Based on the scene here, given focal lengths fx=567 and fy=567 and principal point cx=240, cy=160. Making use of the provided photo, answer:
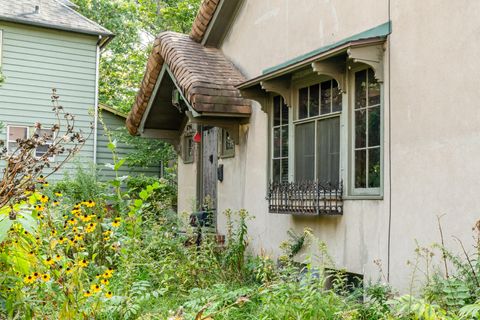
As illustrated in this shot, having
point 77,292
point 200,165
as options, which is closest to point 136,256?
point 77,292

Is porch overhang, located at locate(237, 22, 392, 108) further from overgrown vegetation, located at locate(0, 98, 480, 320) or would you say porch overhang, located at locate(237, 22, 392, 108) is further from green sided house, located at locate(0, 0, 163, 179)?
green sided house, located at locate(0, 0, 163, 179)

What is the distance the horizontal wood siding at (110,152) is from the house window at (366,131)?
1260 centimetres

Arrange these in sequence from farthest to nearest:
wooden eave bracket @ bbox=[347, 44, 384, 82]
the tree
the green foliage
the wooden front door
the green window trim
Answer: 1. the tree
2. the green foliage
3. the wooden front door
4. the green window trim
5. wooden eave bracket @ bbox=[347, 44, 384, 82]

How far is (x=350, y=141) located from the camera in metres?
6.86

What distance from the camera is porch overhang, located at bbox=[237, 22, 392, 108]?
6.25 meters

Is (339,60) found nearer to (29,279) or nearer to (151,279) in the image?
(151,279)

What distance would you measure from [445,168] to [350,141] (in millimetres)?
1529

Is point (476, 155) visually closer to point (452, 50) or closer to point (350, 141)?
point (452, 50)

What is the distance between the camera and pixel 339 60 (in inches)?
270

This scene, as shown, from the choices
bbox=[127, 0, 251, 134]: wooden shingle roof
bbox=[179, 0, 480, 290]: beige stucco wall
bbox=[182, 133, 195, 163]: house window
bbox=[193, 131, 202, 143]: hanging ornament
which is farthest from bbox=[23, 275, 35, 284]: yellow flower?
bbox=[182, 133, 195, 163]: house window

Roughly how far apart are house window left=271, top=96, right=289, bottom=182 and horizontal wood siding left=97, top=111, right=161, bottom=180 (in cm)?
1059

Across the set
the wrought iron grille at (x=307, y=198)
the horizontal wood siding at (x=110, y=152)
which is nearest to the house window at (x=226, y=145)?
the wrought iron grille at (x=307, y=198)

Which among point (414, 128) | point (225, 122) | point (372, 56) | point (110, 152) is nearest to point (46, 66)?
point (110, 152)

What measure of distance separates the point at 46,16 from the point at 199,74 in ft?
33.2
